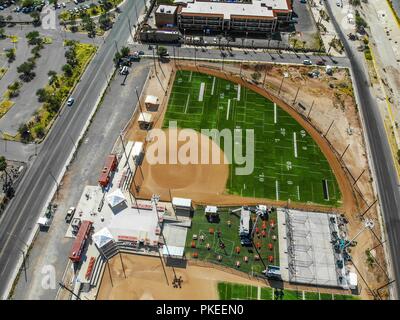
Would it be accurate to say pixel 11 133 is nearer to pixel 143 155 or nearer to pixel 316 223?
pixel 143 155

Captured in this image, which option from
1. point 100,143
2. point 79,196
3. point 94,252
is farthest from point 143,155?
point 94,252

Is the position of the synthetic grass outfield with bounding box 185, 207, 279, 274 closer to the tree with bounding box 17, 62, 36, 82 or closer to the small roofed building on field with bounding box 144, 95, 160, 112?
the small roofed building on field with bounding box 144, 95, 160, 112

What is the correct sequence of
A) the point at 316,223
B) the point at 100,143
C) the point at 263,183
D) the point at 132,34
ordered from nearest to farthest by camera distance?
the point at 316,223
the point at 263,183
the point at 100,143
the point at 132,34

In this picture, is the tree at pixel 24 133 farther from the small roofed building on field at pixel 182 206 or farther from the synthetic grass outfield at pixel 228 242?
the synthetic grass outfield at pixel 228 242

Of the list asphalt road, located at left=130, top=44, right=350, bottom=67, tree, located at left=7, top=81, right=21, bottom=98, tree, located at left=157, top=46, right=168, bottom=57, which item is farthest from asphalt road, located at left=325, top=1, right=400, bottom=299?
tree, located at left=7, top=81, right=21, bottom=98

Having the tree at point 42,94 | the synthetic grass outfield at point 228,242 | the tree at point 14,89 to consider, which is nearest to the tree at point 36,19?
the tree at point 14,89
